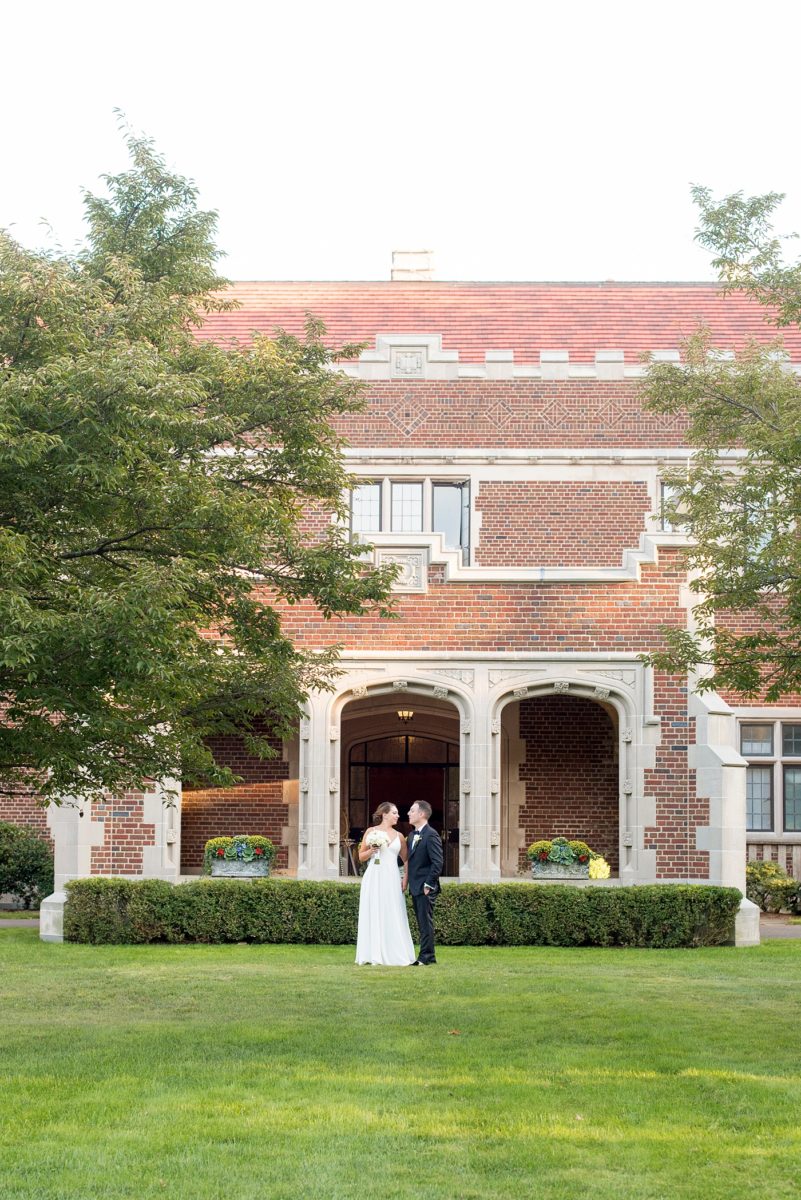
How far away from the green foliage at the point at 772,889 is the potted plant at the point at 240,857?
7.07 metres

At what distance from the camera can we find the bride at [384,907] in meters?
13.8

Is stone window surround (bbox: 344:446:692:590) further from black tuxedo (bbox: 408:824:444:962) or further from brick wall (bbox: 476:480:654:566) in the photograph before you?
black tuxedo (bbox: 408:824:444:962)

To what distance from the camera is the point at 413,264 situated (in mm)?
27938

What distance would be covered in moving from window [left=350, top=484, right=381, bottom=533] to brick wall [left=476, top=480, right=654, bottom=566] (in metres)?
1.55

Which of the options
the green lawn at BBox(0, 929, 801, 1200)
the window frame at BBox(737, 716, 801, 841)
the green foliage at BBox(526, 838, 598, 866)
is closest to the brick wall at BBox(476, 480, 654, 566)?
the window frame at BBox(737, 716, 801, 841)

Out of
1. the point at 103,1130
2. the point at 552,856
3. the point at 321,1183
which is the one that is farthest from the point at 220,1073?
the point at 552,856

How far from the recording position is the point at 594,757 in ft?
70.6

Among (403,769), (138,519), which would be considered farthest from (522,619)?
(138,519)

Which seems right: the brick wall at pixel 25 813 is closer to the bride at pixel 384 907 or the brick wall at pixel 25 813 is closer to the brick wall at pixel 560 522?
the brick wall at pixel 560 522

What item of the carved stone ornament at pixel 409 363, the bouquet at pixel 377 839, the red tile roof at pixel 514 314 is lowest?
the bouquet at pixel 377 839

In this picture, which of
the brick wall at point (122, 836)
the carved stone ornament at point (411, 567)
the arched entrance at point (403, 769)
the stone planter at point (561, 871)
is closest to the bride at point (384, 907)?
the stone planter at point (561, 871)

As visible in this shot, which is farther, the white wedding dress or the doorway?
the doorway

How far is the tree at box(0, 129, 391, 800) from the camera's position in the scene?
28.6 feet

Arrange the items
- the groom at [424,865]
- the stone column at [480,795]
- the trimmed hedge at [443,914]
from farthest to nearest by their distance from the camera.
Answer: the stone column at [480,795] < the trimmed hedge at [443,914] < the groom at [424,865]
